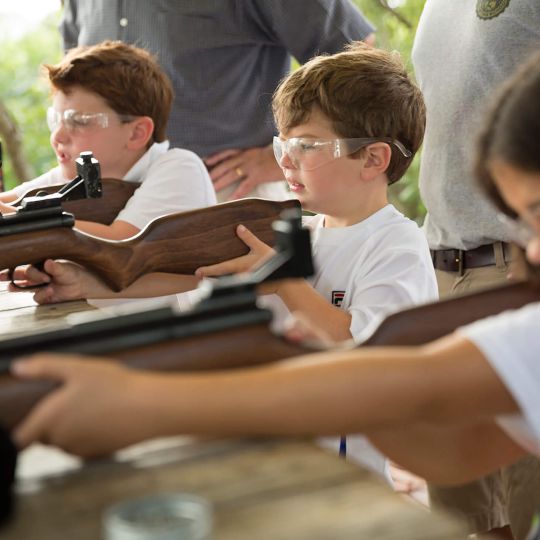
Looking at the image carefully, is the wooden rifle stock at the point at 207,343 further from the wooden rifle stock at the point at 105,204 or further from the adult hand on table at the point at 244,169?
the adult hand on table at the point at 244,169

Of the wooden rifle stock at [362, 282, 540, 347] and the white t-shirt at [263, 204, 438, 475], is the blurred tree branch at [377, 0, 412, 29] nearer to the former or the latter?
the white t-shirt at [263, 204, 438, 475]

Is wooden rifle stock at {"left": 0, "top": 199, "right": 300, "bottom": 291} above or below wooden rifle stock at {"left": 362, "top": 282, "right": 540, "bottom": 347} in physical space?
below

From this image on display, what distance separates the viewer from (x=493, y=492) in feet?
9.85

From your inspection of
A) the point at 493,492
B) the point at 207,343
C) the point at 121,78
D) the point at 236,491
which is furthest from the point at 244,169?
the point at 236,491

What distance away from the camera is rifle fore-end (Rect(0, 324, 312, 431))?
46.6 inches

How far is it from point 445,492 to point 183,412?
2.06 meters

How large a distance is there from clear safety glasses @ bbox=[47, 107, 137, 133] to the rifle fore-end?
91.6 inches

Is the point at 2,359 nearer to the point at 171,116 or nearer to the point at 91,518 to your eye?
the point at 91,518

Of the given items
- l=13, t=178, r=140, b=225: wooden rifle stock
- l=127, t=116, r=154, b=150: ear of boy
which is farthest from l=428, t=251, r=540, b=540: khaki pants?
l=127, t=116, r=154, b=150: ear of boy

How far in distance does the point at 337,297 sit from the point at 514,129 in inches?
43.8

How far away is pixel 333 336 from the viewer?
7.51 ft

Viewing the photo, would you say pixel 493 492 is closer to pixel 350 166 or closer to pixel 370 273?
pixel 370 273

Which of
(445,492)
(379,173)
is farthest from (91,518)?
(445,492)

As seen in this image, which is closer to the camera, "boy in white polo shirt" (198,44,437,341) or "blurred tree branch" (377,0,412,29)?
"boy in white polo shirt" (198,44,437,341)
